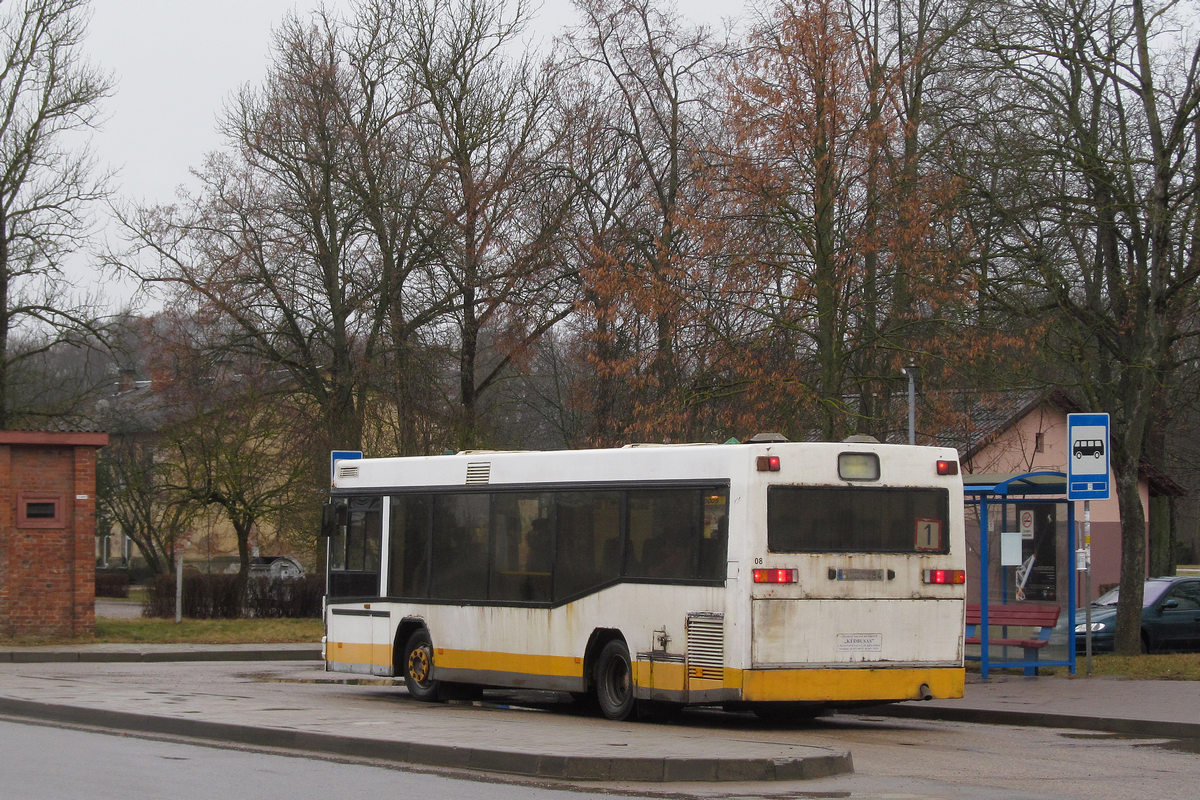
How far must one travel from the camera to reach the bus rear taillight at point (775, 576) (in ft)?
44.7

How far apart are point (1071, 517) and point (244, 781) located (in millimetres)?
12752

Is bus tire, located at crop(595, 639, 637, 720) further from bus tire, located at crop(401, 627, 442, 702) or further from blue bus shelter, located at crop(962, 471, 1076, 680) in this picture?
blue bus shelter, located at crop(962, 471, 1076, 680)

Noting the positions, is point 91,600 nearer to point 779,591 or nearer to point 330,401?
point 330,401

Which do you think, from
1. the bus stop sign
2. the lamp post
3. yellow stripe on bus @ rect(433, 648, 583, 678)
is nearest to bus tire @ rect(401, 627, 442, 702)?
yellow stripe on bus @ rect(433, 648, 583, 678)

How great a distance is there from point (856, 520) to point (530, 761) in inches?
188

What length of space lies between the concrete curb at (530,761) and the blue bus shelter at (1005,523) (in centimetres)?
892

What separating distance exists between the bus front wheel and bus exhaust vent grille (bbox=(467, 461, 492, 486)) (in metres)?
1.99

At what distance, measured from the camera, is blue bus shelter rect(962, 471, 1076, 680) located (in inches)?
758

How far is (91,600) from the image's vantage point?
28266 mm

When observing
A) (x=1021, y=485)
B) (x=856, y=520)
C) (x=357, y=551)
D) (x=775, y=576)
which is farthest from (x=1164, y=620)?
(x=775, y=576)

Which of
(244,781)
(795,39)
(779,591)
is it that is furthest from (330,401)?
(244,781)

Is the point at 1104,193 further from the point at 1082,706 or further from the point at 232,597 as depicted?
the point at 232,597

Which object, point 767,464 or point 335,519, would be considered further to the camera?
point 335,519

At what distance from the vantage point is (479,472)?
55.7 feet
